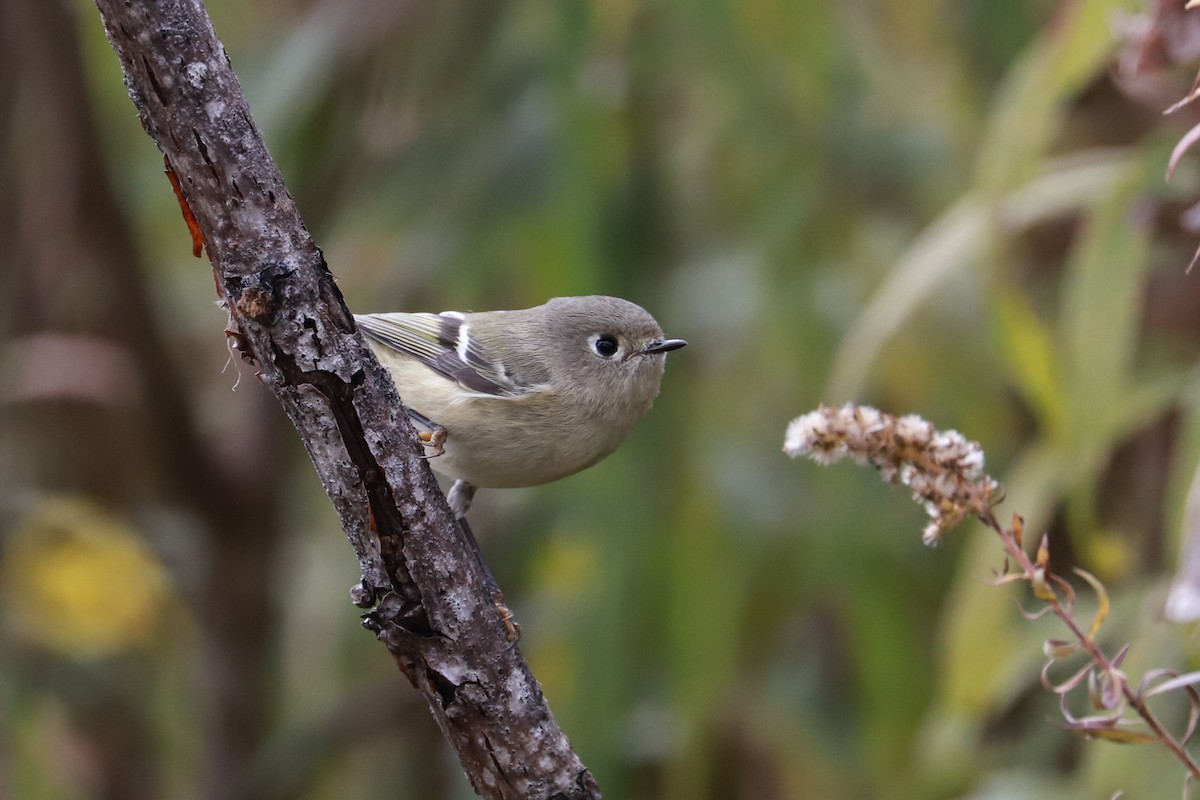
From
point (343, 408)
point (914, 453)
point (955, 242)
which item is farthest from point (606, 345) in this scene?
point (914, 453)

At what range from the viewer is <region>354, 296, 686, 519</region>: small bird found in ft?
7.80

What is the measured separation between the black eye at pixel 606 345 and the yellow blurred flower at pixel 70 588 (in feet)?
5.68

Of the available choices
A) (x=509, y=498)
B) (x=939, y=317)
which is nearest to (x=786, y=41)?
(x=939, y=317)

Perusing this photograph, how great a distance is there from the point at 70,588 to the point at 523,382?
1.99 meters

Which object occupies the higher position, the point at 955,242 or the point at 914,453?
the point at 955,242

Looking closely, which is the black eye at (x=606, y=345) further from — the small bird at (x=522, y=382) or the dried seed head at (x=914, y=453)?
the dried seed head at (x=914, y=453)

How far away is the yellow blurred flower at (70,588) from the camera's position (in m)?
3.76

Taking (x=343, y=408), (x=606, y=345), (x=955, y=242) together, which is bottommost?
(x=343, y=408)

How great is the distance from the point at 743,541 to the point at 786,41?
1204 millimetres

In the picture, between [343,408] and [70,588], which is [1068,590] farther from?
[70,588]

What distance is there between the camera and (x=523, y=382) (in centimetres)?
259

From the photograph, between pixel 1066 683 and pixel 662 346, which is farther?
pixel 662 346

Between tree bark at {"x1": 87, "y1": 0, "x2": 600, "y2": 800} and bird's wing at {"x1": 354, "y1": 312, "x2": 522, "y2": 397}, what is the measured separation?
3.67 feet

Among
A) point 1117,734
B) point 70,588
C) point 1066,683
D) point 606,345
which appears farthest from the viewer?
point 70,588
